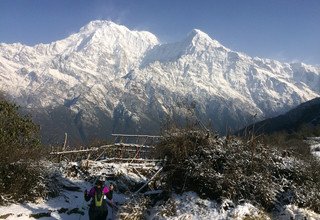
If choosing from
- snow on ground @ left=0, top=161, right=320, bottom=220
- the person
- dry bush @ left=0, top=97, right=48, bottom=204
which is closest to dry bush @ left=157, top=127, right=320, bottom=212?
snow on ground @ left=0, top=161, right=320, bottom=220

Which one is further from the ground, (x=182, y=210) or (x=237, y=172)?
(x=237, y=172)

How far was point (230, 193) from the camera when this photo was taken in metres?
17.9

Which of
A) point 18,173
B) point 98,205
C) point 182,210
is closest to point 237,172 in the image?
point 182,210

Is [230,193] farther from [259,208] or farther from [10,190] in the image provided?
[10,190]

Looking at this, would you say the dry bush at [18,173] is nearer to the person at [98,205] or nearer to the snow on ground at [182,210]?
the snow on ground at [182,210]

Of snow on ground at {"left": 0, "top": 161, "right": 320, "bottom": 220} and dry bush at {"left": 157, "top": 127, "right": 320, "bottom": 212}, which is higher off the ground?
dry bush at {"left": 157, "top": 127, "right": 320, "bottom": 212}

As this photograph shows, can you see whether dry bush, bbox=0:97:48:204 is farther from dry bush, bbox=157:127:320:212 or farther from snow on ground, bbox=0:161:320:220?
dry bush, bbox=157:127:320:212

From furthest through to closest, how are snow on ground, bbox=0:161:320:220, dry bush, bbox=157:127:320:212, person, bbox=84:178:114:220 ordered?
dry bush, bbox=157:127:320:212 → person, bbox=84:178:114:220 → snow on ground, bbox=0:161:320:220

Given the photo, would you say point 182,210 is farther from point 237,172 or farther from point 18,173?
point 18,173

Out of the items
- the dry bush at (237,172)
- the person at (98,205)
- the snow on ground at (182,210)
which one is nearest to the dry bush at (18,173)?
the snow on ground at (182,210)

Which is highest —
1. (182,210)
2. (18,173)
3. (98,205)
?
(18,173)

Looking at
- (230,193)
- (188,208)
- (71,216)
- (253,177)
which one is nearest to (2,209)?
(71,216)

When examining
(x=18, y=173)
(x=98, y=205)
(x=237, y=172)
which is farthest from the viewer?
(x=18, y=173)

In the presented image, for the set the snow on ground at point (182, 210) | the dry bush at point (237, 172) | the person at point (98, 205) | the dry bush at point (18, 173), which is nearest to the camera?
the snow on ground at point (182, 210)
